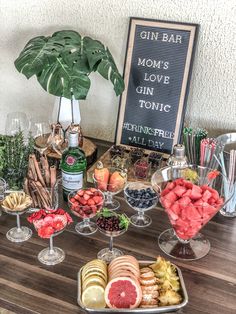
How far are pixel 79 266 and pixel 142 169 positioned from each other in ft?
1.40

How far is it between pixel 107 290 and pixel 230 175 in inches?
20.6

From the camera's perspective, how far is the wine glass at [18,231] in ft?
3.83

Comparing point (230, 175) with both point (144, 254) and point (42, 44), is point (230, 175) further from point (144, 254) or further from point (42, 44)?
point (42, 44)

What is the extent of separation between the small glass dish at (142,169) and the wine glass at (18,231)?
38cm

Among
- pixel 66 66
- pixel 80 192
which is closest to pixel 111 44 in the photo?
pixel 66 66

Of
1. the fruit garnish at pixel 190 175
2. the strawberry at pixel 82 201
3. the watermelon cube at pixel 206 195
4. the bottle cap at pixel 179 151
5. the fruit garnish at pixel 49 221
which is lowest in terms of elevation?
the fruit garnish at pixel 49 221

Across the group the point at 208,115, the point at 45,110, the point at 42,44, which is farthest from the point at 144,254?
the point at 45,110

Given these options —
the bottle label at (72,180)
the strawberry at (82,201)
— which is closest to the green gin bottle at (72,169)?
the bottle label at (72,180)

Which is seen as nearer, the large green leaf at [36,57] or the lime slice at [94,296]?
the lime slice at [94,296]

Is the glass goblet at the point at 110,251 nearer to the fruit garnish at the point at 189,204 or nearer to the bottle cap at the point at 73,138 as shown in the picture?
the fruit garnish at the point at 189,204

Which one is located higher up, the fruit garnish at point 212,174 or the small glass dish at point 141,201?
the fruit garnish at point 212,174

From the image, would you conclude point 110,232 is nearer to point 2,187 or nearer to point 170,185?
point 170,185

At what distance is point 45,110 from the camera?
1768 millimetres

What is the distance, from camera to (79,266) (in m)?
1.09
